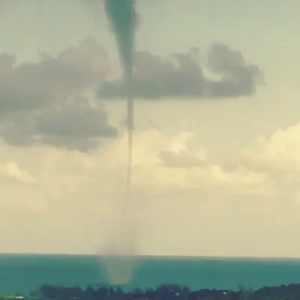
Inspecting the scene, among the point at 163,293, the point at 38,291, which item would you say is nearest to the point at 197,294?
the point at 163,293

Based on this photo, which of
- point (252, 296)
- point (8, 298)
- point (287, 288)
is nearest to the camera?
point (252, 296)

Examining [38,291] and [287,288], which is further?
[38,291]

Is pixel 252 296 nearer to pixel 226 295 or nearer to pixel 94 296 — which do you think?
pixel 226 295

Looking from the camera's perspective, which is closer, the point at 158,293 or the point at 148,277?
the point at 158,293

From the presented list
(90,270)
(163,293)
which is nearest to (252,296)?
(163,293)

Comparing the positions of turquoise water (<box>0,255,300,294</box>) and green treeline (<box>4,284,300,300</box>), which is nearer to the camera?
green treeline (<box>4,284,300,300</box>)

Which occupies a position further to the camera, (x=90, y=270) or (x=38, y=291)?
(x=90, y=270)

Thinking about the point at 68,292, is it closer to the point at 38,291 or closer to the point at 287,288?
the point at 38,291

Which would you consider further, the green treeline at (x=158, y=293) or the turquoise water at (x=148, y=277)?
the turquoise water at (x=148, y=277)

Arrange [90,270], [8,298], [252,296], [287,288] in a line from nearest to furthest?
[252,296] < [287,288] < [8,298] < [90,270]
